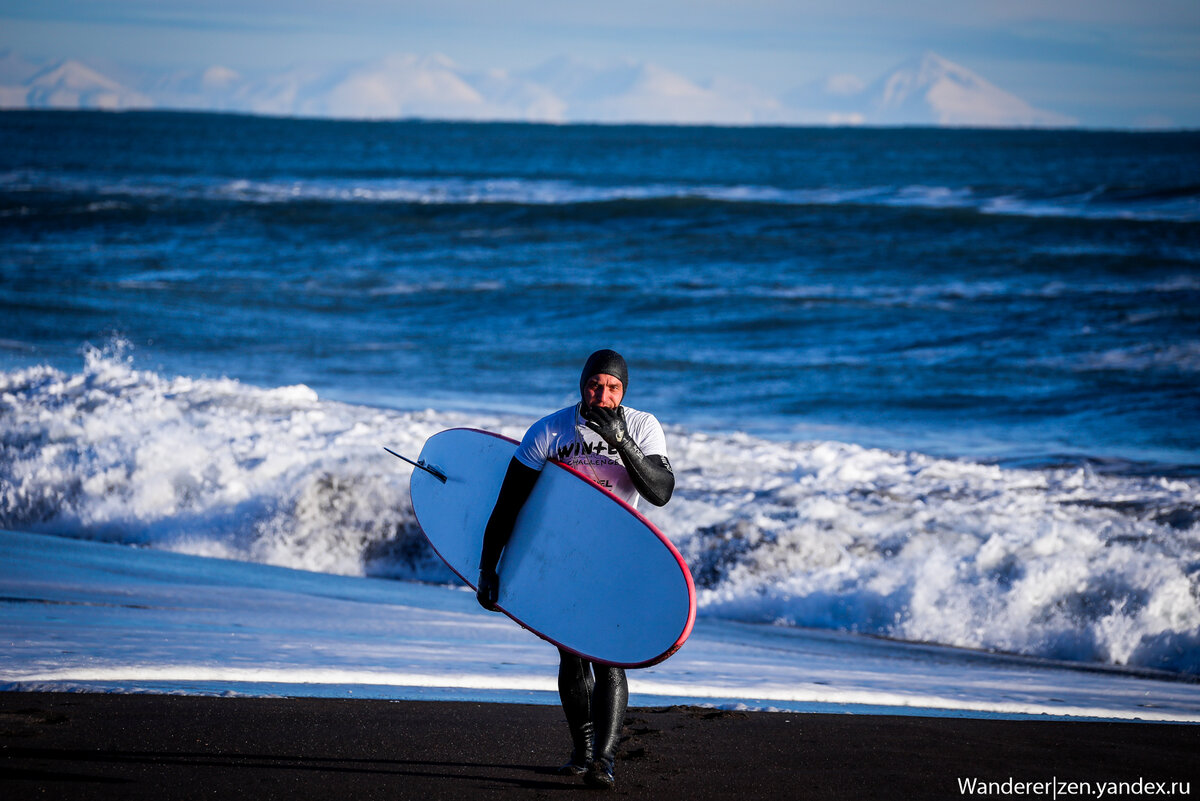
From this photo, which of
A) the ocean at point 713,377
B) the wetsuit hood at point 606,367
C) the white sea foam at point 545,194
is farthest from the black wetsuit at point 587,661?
the white sea foam at point 545,194

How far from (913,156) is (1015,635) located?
57785mm

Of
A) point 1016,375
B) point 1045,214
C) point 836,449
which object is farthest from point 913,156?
point 836,449

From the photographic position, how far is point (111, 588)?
5699 millimetres

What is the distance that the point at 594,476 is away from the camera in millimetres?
3373

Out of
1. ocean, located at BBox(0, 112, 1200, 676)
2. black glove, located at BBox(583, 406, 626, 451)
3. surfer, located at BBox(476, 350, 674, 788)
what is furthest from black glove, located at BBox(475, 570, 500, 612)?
ocean, located at BBox(0, 112, 1200, 676)

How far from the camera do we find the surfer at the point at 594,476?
3.15 m

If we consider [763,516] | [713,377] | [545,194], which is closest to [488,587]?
[763,516]

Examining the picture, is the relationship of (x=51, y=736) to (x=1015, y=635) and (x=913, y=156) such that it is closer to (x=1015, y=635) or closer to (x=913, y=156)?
(x=1015, y=635)

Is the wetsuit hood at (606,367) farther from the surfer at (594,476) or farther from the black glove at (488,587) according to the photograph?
the black glove at (488,587)

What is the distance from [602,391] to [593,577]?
1.96ft

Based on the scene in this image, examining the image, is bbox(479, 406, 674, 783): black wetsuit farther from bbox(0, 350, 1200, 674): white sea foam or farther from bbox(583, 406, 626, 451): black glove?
bbox(0, 350, 1200, 674): white sea foam

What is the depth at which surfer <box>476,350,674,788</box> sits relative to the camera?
3154 mm

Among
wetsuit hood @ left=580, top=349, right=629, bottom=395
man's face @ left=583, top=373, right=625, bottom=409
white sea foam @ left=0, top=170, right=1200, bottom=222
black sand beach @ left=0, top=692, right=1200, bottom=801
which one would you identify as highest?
white sea foam @ left=0, top=170, right=1200, bottom=222

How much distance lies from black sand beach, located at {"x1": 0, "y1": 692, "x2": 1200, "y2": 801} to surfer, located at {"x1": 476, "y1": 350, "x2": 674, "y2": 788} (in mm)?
186
